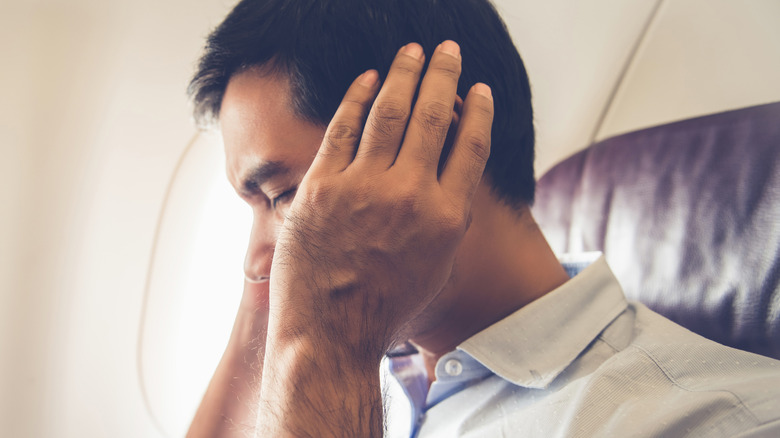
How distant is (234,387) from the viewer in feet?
3.23

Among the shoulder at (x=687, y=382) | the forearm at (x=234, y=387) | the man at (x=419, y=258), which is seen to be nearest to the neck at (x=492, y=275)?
the man at (x=419, y=258)

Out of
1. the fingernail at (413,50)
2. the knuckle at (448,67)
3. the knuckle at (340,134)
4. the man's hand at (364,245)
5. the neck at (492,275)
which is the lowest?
the neck at (492,275)

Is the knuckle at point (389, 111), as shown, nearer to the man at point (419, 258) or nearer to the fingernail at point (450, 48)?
the man at point (419, 258)

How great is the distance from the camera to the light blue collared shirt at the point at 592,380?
1.72ft

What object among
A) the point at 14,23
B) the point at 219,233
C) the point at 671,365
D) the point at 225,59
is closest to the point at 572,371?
the point at 671,365

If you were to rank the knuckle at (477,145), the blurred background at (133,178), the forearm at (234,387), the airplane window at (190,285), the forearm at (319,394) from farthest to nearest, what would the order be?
the airplane window at (190,285), the blurred background at (133,178), the forearm at (234,387), the knuckle at (477,145), the forearm at (319,394)

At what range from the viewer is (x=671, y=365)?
607 millimetres

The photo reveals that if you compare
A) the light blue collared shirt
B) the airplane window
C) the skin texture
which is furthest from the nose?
the airplane window

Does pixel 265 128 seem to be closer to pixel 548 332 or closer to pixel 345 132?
pixel 345 132

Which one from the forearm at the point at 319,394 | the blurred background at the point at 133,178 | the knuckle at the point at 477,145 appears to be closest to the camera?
the forearm at the point at 319,394

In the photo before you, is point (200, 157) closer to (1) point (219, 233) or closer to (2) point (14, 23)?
(1) point (219, 233)

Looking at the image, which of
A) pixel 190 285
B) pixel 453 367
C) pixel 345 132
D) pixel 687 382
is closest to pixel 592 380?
pixel 687 382

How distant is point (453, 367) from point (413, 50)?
1.58 feet

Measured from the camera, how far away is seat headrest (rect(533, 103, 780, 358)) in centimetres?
71
